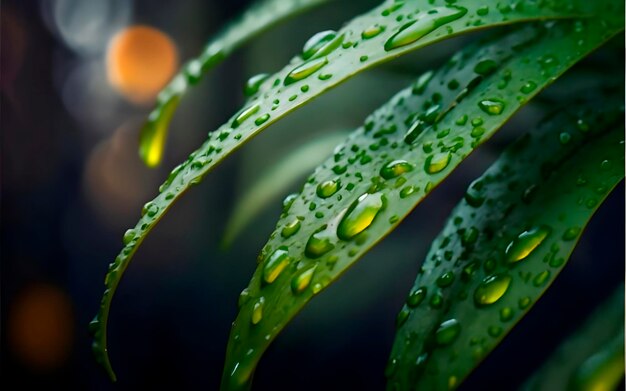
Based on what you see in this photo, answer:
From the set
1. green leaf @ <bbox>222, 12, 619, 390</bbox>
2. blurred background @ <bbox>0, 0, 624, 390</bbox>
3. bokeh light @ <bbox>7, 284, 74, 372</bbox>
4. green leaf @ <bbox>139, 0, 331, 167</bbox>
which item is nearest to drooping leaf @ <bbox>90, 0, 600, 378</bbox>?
green leaf @ <bbox>222, 12, 619, 390</bbox>

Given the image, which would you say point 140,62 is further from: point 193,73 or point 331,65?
point 331,65

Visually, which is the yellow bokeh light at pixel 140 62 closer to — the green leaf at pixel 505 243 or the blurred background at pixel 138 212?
the blurred background at pixel 138 212

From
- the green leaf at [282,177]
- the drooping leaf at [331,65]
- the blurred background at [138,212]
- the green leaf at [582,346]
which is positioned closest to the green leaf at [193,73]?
the drooping leaf at [331,65]

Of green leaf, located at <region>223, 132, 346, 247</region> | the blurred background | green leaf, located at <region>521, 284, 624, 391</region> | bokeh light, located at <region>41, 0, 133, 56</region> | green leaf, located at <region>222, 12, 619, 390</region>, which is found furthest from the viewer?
bokeh light, located at <region>41, 0, 133, 56</region>

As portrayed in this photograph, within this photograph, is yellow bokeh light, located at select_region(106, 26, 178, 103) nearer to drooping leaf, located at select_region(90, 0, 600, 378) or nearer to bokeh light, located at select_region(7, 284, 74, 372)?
bokeh light, located at select_region(7, 284, 74, 372)

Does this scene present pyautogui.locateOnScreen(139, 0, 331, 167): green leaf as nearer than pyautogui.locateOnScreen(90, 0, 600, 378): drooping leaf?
No

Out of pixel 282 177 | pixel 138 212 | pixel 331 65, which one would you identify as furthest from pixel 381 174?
pixel 138 212
